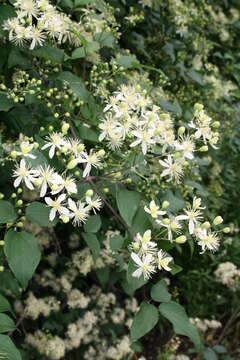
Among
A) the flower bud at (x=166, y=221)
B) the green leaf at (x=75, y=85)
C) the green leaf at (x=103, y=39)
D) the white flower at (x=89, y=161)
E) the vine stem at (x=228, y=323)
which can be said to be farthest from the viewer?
the vine stem at (x=228, y=323)

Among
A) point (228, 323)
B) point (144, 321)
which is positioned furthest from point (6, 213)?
point (228, 323)

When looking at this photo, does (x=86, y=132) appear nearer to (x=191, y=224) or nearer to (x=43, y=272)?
(x=191, y=224)

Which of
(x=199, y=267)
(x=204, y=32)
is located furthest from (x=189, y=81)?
(x=199, y=267)

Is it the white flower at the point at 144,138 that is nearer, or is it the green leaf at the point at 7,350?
the green leaf at the point at 7,350

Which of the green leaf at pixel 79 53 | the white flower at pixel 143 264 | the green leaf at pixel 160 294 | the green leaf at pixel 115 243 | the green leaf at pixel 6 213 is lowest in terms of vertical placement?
the green leaf at pixel 115 243

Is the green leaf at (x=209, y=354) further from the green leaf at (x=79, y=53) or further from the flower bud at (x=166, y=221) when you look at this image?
the green leaf at (x=79, y=53)

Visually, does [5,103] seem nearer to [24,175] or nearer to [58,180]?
[24,175]

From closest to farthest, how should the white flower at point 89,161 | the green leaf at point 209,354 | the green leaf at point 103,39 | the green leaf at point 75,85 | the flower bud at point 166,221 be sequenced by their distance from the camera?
the flower bud at point 166,221
the white flower at point 89,161
the green leaf at point 75,85
the green leaf at point 103,39
the green leaf at point 209,354

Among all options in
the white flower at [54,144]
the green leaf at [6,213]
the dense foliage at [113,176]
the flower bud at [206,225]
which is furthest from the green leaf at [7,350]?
the flower bud at [206,225]
